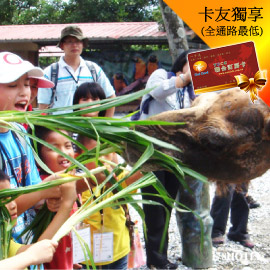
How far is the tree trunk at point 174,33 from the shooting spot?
509cm

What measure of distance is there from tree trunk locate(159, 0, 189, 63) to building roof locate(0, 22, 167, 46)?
829 cm

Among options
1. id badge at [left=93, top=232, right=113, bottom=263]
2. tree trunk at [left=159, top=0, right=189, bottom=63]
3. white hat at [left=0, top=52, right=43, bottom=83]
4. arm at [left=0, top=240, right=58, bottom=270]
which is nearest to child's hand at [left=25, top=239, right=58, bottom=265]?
arm at [left=0, top=240, right=58, bottom=270]

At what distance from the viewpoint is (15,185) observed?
2.22 m

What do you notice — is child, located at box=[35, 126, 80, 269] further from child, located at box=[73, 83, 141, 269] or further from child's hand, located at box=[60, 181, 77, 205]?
child's hand, located at box=[60, 181, 77, 205]

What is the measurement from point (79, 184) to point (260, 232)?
141 inches

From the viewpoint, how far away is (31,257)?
1.52 m

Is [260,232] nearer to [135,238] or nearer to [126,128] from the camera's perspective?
[135,238]

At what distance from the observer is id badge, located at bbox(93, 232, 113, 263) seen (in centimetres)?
292

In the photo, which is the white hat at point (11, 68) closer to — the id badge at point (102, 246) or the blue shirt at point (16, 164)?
the blue shirt at point (16, 164)

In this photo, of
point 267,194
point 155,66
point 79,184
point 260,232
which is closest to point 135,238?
point 79,184

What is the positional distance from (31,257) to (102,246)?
1431 mm

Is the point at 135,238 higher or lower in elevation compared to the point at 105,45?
lower

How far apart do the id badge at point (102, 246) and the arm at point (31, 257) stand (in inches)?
53.8

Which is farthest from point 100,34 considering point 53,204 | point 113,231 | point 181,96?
point 53,204
